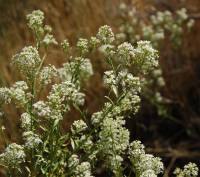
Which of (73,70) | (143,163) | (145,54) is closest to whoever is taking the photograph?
(143,163)

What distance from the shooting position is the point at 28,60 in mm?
2443

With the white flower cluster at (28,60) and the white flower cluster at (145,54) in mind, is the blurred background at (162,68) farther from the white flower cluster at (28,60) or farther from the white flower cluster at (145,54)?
the white flower cluster at (145,54)

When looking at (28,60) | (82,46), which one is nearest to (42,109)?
(28,60)

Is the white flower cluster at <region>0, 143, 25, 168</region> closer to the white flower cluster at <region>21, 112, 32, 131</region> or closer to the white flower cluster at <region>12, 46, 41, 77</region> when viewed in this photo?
the white flower cluster at <region>21, 112, 32, 131</region>

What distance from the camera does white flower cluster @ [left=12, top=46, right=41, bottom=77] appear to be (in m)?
2.44

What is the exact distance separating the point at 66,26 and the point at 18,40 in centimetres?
43

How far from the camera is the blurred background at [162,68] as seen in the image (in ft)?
16.1

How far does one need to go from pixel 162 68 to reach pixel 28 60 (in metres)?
2.89

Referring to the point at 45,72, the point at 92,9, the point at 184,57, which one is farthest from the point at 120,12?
the point at 45,72

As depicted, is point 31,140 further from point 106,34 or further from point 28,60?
point 106,34

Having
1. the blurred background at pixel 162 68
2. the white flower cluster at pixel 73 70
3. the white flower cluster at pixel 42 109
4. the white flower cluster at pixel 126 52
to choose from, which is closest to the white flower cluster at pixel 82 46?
the white flower cluster at pixel 73 70

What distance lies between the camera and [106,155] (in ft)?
8.13

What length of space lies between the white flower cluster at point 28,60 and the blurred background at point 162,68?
2035mm

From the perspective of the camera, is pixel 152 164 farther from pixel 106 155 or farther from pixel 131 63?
pixel 131 63
